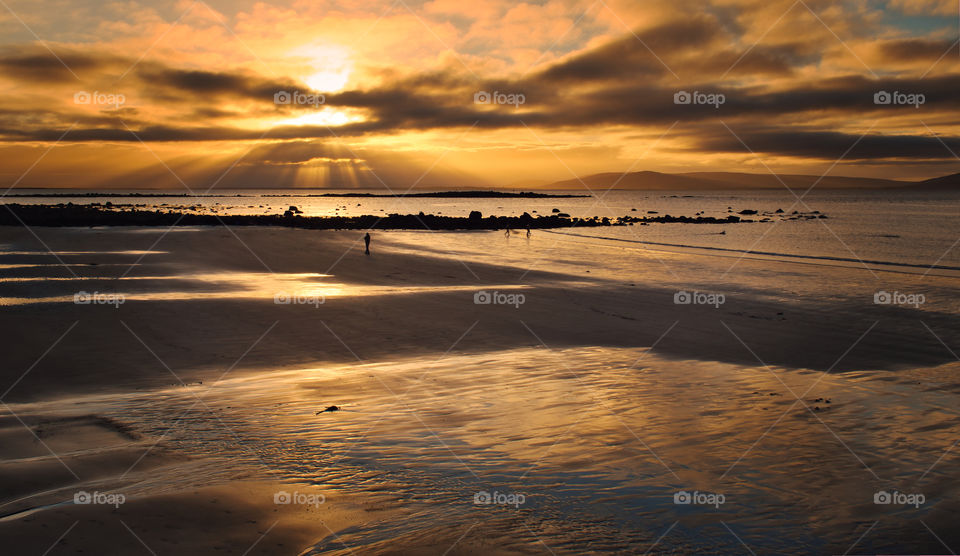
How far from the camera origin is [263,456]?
703 centimetres

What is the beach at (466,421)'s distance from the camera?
18.3 feet

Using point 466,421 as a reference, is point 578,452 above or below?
below

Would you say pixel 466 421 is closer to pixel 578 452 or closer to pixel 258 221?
pixel 578 452

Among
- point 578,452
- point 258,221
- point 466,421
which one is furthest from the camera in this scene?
point 258,221

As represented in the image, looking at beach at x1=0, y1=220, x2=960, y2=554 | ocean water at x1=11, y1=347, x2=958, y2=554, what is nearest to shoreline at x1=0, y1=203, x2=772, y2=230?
beach at x1=0, y1=220, x2=960, y2=554

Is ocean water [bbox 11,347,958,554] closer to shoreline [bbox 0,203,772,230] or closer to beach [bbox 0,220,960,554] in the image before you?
beach [bbox 0,220,960,554]

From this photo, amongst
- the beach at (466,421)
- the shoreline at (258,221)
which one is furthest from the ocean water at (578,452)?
the shoreline at (258,221)

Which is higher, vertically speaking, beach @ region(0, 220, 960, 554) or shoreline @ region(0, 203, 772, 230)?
shoreline @ region(0, 203, 772, 230)

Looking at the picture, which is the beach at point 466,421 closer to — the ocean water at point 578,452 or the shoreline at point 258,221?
the ocean water at point 578,452

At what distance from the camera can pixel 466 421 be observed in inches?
334

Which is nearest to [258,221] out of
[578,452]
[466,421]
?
[466,421]

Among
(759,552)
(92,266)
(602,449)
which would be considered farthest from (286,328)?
(92,266)

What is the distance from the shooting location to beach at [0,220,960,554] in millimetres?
5566

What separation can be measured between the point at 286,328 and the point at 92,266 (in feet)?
46.0
